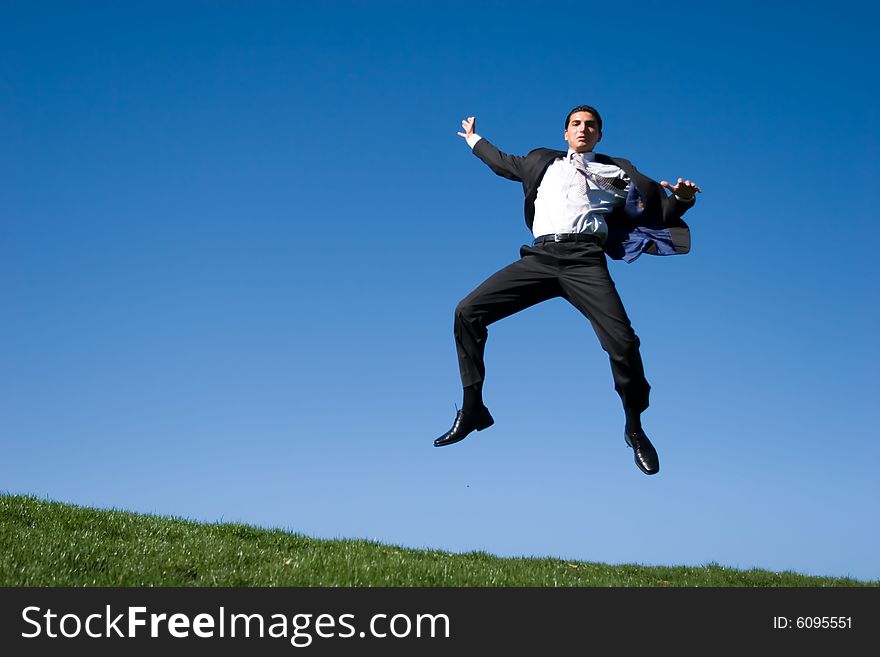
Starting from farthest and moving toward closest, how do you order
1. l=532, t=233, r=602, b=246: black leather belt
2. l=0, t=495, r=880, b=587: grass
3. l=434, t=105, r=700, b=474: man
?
l=532, t=233, r=602, b=246: black leather belt < l=434, t=105, r=700, b=474: man < l=0, t=495, r=880, b=587: grass

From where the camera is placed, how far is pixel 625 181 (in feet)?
30.0

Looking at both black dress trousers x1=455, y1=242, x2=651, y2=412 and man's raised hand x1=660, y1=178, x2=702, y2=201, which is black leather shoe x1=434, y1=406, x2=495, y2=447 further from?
man's raised hand x1=660, y1=178, x2=702, y2=201

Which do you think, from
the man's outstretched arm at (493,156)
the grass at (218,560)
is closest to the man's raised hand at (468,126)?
the man's outstretched arm at (493,156)

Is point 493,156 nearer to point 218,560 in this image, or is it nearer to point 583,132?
point 583,132

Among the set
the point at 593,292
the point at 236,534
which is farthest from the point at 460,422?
the point at 236,534

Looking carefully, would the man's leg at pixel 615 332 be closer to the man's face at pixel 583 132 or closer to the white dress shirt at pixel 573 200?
the white dress shirt at pixel 573 200

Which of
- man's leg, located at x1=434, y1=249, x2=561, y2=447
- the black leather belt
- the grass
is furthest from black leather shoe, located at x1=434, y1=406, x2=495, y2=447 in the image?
the black leather belt

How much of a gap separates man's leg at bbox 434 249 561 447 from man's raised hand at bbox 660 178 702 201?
1634 millimetres

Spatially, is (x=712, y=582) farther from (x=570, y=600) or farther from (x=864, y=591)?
(x=570, y=600)

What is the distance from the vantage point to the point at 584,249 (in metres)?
8.64

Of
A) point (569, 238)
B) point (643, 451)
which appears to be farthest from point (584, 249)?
point (643, 451)

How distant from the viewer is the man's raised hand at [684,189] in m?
8.92

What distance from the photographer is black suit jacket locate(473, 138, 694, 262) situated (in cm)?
906

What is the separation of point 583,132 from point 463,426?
3426 mm
